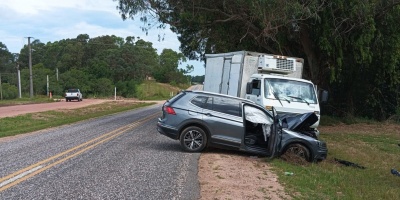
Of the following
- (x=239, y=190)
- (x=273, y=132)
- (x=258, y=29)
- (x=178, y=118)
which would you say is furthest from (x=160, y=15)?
(x=239, y=190)

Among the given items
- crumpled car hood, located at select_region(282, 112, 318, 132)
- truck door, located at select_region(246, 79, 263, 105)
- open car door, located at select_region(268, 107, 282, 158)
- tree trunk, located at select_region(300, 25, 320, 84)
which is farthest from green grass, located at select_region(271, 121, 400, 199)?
tree trunk, located at select_region(300, 25, 320, 84)

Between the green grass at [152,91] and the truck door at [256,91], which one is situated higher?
the truck door at [256,91]

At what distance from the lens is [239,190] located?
7535 mm

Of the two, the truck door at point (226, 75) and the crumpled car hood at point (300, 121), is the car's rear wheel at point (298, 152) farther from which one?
the truck door at point (226, 75)

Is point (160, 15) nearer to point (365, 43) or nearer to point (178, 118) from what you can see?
point (365, 43)

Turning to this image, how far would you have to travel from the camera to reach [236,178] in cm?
859

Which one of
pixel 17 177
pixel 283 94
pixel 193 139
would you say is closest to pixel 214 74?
pixel 283 94

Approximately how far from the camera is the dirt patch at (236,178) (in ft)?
23.8

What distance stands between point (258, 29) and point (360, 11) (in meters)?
4.92

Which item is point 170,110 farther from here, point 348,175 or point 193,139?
point 348,175

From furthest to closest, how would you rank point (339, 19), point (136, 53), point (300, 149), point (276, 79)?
point (136, 53), point (339, 19), point (276, 79), point (300, 149)

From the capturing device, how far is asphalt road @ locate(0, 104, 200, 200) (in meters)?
7.04

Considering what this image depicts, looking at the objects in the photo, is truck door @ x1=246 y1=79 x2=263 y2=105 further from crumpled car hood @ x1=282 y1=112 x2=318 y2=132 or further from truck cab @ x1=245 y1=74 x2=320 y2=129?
crumpled car hood @ x1=282 y1=112 x2=318 y2=132

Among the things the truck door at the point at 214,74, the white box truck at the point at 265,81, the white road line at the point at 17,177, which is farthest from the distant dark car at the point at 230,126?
the truck door at the point at 214,74
